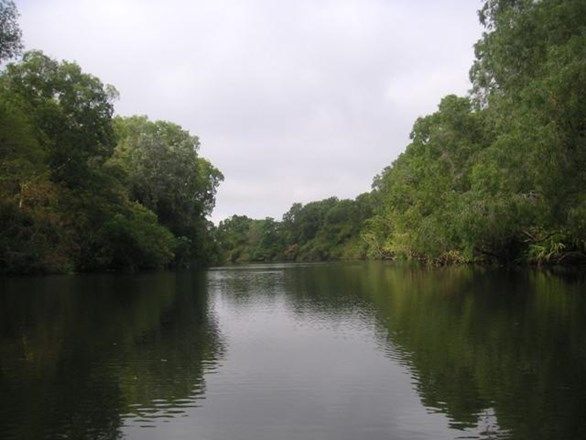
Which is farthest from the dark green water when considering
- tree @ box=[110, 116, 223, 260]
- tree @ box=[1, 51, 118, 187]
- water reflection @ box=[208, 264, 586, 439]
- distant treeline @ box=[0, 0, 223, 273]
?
tree @ box=[110, 116, 223, 260]

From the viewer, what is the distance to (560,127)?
2086cm

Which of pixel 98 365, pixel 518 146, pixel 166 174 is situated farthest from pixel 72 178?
pixel 98 365

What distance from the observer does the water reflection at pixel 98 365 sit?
7.95 metres

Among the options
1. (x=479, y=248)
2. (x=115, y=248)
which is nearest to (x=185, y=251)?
(x=115, y=248)

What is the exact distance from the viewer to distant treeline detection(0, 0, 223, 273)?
37125 mm

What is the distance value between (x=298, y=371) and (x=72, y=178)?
3943cm

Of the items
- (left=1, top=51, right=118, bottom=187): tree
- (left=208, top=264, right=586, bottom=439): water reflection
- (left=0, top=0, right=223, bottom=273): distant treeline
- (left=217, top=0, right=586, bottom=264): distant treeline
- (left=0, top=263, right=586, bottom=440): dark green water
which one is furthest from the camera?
(left=1, top=51, right=118, bottom=187): tree

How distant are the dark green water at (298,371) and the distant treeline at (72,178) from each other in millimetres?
19628

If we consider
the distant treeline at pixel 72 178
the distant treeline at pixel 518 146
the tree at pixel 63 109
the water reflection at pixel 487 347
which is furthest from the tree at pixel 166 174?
the water reflection at pixel 487 347

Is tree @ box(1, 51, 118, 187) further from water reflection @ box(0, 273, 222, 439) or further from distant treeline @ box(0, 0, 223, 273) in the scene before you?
water reflection @ box(0, 273, 222, 439)

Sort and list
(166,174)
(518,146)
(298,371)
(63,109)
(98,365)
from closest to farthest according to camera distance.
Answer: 1. (298,371)
2. (98,365)
3. (518,146)
4. (63,109)
5. (166,174)

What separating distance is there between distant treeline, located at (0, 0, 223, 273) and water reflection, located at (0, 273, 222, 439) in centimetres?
1690

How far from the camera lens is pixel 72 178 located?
4588 centimetres

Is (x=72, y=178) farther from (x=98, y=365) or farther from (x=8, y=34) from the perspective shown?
(x=98, y=365)
